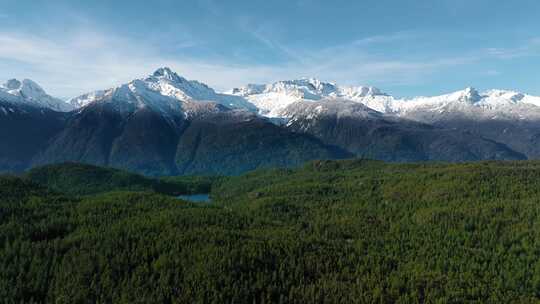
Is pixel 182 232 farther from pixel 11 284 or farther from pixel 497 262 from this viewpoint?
pixel 497 262

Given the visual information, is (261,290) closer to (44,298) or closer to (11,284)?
(44,298)

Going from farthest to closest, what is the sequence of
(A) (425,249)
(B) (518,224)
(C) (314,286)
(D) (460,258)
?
1. (B) (518,224)
2. (A) (425,249)
3. (D) (460,258)
4. (C) (314,286)

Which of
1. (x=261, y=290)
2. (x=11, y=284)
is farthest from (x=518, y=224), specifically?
(x=11, y=284)

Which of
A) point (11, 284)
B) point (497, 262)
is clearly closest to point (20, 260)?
point (11, 284)

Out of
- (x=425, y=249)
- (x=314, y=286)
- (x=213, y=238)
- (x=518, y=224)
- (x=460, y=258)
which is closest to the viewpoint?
(x=314, y=286)

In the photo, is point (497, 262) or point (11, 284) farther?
point (497, 262)

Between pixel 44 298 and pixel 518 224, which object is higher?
pixel 518 224

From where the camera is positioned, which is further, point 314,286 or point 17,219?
point 17,219

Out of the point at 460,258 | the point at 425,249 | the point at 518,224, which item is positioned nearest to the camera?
the point at 460,258

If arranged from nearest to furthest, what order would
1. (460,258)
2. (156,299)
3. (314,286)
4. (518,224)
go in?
(156,299)
(314,286)
(460,258)
(518,224)
